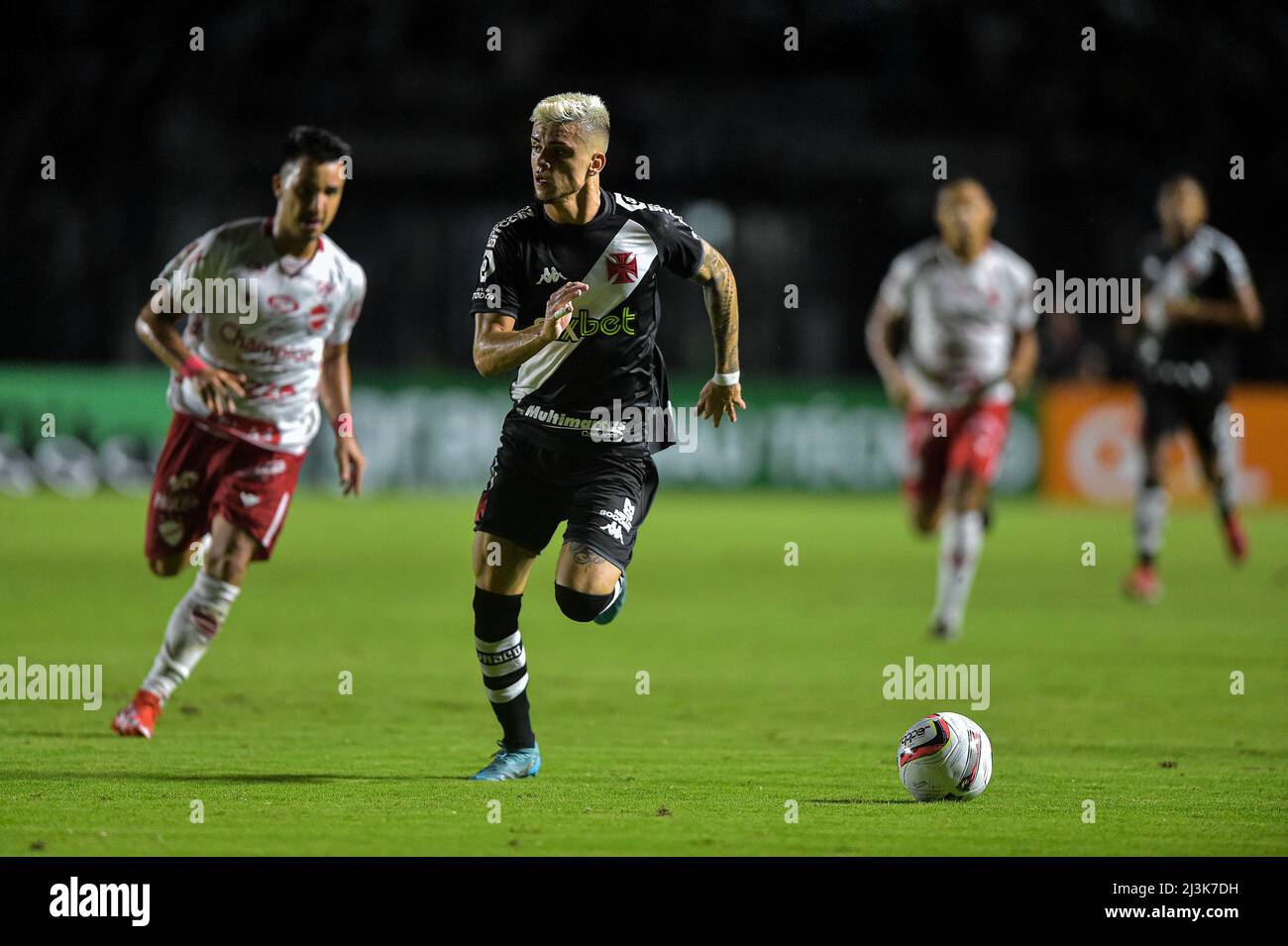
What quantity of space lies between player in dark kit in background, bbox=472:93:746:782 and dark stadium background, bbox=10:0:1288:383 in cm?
1932

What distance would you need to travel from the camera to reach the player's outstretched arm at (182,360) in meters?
7.68

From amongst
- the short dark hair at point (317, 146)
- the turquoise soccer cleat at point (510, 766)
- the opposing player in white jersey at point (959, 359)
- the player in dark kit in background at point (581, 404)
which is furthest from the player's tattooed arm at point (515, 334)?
the opposing player in white jersey at point (959, 359)

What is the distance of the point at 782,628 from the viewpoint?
1252 centimetres

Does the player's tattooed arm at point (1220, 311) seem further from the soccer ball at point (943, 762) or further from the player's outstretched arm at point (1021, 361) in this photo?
the soccer ball at point (943, 762)

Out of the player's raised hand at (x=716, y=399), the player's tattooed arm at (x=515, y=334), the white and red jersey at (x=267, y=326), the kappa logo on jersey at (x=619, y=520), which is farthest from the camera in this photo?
the white and red jersey at (x=267, y=326)

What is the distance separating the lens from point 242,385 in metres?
8.18

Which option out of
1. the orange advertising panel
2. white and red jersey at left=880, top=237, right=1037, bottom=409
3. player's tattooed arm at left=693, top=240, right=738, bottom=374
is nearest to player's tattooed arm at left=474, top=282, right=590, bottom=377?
player's tattooed arm at left=693, top=240, right=738, bottom=374

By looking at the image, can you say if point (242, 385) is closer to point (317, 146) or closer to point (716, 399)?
point (317, 146)

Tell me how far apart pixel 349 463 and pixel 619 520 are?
181 centimetres

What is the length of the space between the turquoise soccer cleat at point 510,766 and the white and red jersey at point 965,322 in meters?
6.02

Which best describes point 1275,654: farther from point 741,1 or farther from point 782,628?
point 741,1

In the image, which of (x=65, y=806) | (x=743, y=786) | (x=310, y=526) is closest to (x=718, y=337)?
(x=743, y=786)

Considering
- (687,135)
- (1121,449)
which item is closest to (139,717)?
(1121,449)
